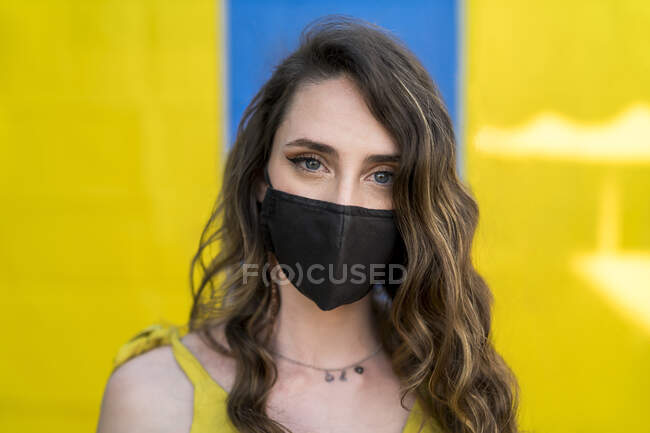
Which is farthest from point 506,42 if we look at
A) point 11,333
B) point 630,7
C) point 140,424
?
point 11,333

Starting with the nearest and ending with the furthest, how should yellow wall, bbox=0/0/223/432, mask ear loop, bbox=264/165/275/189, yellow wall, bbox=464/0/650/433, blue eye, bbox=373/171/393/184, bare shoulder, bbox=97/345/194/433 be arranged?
bare shoulder, bbox=97/345/194/433 → blue eye, bbox=373/171/393/184 → mask ear loop, bbox=264/165/275/189 → yellow wall, bbox=464/0/650/433 → yellow wall, bbox=0/0/223/432

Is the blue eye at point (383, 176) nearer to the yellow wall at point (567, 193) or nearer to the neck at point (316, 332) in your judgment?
the neck at point (316, 332)

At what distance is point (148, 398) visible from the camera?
152 cm

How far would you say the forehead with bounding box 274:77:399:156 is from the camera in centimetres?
Answer: 152

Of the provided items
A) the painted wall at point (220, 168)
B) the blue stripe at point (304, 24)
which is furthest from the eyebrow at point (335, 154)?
the blue stripe at point (304, 24)

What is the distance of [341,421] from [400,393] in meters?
0.22

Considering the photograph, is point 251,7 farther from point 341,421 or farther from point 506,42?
point 341,421

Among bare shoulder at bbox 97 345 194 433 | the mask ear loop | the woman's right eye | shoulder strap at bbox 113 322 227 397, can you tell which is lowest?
bare shoulder at bbox 97 345 194 433

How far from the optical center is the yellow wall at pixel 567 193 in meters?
2.61

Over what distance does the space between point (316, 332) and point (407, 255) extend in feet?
1.24

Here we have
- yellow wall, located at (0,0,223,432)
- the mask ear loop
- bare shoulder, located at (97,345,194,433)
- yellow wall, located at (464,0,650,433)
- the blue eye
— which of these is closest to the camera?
bare shoulder, located at (97,345,194,433)

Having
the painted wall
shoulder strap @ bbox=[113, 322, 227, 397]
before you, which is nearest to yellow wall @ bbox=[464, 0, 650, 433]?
the painted wall

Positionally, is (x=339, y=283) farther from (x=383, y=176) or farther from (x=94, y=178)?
(x=94, y=178)

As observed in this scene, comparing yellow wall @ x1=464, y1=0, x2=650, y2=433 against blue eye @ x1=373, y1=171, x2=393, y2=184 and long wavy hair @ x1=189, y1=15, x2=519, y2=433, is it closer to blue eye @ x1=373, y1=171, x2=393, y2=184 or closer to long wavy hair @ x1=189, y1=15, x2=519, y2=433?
long wavy hair @ x1=189, y1=15, x2=519, y2=433
